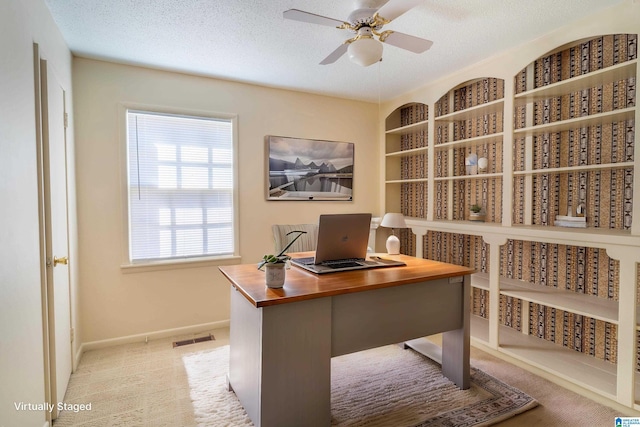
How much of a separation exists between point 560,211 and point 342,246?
6.23ft

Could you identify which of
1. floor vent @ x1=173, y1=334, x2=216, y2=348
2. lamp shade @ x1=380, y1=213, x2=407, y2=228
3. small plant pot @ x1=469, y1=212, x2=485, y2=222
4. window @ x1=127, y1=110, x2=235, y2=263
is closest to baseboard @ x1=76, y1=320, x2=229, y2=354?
floor vent @ x1=173, y1=334, x2=216, y2=348

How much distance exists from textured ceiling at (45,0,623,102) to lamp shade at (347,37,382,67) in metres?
0.37

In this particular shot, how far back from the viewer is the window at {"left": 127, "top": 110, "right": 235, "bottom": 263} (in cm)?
300

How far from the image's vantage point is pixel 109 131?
287cm

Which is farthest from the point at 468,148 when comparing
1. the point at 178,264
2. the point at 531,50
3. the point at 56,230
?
the point at 56,230

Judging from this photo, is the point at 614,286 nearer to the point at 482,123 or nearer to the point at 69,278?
the point at 482,123

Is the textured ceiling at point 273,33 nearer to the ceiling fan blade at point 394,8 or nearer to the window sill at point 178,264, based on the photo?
the ceiling fan blade at point 394,8

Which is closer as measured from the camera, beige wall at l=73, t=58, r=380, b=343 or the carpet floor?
the carpet floor

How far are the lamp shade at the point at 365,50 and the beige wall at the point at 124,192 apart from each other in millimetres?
1855

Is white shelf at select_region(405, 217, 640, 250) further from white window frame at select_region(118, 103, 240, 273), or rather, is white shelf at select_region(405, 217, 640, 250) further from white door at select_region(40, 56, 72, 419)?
white door at select_region(40, 56, 72, 419)

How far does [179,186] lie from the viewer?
124 inches

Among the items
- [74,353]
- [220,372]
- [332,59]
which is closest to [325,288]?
[220,372]

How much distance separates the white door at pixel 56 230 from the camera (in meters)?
1.87

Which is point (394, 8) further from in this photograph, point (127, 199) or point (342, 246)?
point (127, 199)
